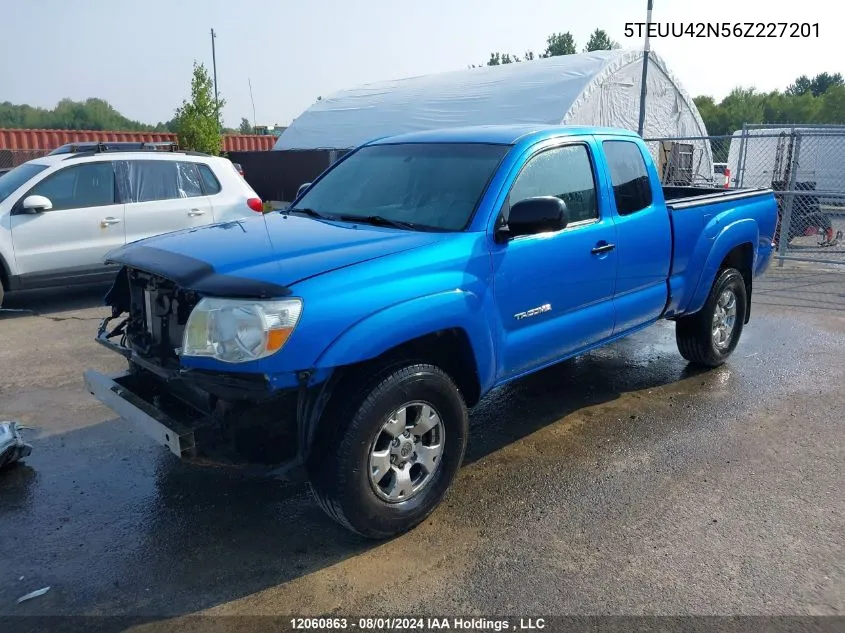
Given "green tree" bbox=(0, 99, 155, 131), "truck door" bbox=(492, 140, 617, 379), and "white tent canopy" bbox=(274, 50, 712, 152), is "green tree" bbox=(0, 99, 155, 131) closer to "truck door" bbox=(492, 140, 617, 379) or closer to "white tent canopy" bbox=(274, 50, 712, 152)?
"white tent canopy" bbox=(274, 50, 712, 152)

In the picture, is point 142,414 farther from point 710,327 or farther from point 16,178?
point 16,178

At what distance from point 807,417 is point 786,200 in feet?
24.4

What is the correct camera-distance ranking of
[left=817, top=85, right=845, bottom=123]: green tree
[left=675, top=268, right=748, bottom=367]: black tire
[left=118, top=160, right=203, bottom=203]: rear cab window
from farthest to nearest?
[left=817, top=85, right=845, bottom=123]: green tree, [left=118, top=160, right=203, bottom=203]: rear cab window, [left=675, top=268, right=748, bottom=367]: black tire

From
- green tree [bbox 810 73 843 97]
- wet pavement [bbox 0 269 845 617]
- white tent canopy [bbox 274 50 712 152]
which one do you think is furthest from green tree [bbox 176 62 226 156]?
green tree [bbox 810 73 843 97]

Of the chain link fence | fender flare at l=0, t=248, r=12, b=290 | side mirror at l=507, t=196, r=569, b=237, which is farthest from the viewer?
the chain link fence

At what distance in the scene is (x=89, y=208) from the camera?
8141 millimetres

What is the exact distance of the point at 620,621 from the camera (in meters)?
2.87

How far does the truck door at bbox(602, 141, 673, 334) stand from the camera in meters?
4.67

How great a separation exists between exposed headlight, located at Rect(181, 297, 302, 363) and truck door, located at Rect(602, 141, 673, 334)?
2.52 meters

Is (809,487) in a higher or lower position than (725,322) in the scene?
lower

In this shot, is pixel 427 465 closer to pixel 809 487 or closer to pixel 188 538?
pixel 188 538

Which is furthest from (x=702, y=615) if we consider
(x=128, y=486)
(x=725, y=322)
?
(x=725, y=322)

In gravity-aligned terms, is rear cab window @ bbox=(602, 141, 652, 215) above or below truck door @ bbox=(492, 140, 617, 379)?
above

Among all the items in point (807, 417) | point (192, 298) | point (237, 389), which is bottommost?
point (807, 417)
